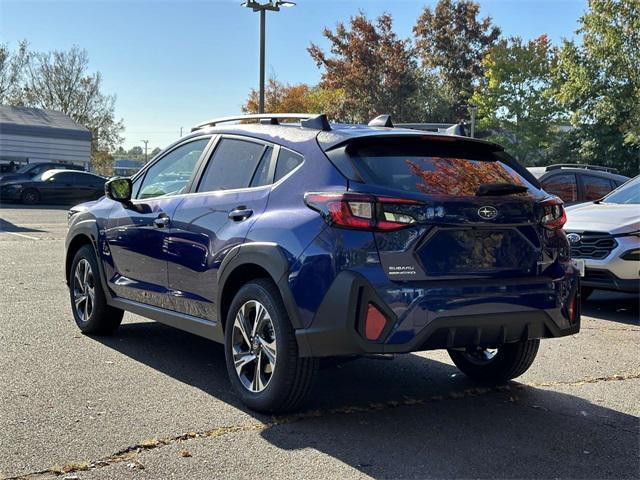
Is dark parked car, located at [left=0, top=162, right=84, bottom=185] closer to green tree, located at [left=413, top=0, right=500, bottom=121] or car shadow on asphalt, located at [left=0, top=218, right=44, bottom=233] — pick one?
car shadow on asphalt, located at [left=0, top=218, right=44, bottom=233]

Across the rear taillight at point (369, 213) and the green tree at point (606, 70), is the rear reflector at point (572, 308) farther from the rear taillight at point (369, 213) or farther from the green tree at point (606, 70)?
the green tree at point (606, 70)

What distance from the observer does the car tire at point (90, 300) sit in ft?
21.0

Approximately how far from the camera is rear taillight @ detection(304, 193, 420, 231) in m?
3.96

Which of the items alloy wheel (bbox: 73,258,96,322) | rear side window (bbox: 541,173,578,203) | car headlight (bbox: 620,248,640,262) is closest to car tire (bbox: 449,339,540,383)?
alloy wheel (bbox: 73,258,96,322)

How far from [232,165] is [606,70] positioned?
29697mm

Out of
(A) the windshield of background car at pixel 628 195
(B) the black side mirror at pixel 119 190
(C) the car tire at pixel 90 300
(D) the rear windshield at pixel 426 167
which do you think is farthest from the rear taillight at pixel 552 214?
(A) the windshield of background car at pixel 628 195

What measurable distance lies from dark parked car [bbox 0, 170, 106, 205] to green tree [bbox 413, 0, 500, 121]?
30885mm

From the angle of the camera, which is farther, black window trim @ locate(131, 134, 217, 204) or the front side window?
the front side window

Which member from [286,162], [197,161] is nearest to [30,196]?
[197,161]

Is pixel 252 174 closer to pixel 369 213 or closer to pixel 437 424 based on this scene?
pixel 369 213

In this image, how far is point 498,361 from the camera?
17.1ft

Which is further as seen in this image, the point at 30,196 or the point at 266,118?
the point at 30,196

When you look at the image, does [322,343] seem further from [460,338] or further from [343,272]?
[460,338]

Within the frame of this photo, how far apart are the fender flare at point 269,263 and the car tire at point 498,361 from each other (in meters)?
1.60
